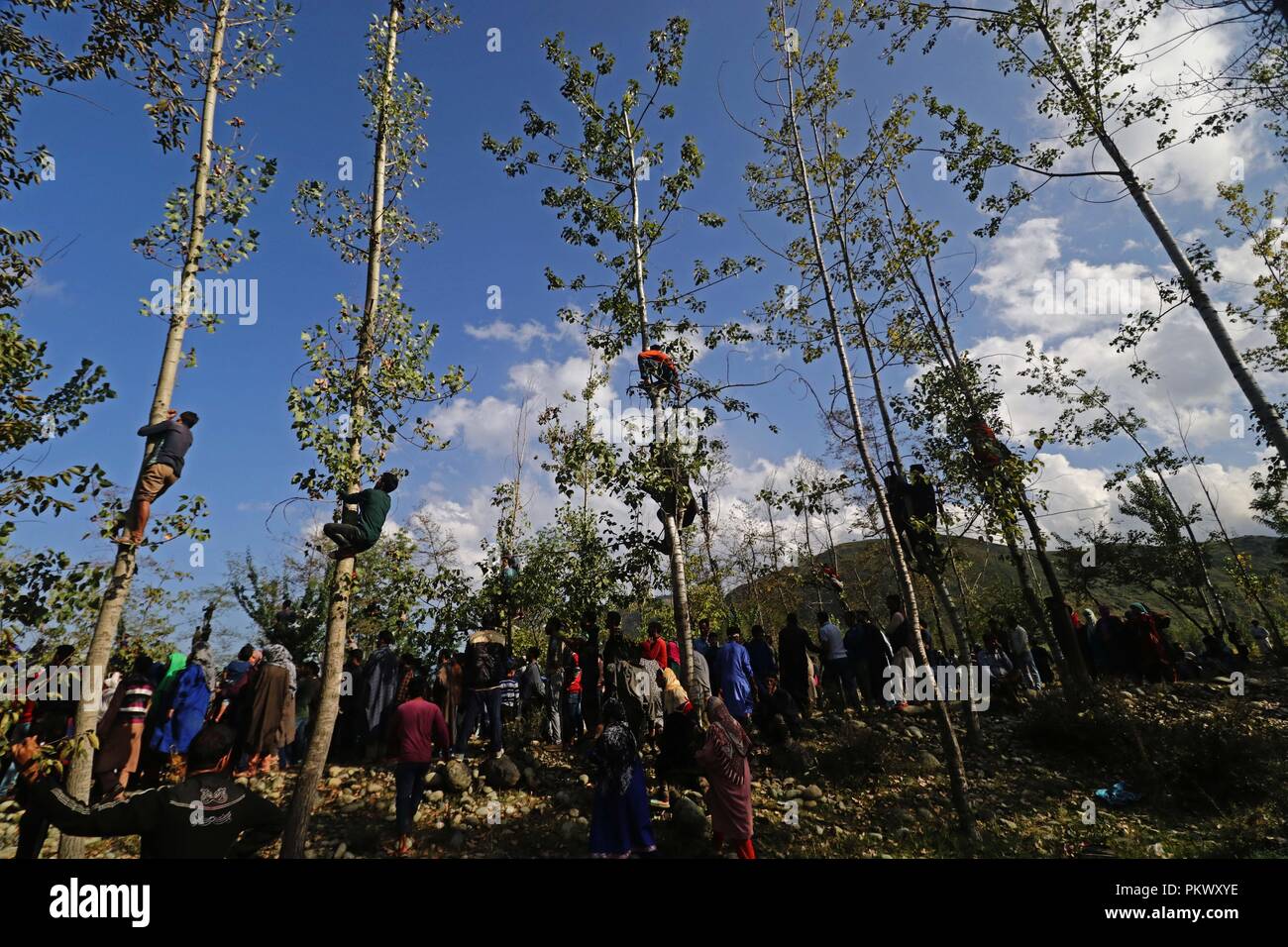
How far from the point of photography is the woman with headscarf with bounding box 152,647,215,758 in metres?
8.72

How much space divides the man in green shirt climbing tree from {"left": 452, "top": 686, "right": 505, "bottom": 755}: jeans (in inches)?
196

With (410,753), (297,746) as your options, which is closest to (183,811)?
(410,753)

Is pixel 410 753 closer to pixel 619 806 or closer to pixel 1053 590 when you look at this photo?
pixel 619 806

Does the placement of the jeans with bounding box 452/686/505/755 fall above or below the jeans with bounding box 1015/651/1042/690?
above

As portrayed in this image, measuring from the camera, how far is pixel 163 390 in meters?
6.63

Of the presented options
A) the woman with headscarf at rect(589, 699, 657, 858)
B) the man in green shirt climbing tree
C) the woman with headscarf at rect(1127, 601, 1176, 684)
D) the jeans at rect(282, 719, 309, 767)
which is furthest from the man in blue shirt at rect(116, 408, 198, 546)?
the woman with headscarf at rect(1127, 601, 1176, 684)

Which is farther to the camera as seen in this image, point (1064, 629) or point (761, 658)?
point (1064, 629)

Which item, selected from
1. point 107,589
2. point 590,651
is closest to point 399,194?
point 107,589

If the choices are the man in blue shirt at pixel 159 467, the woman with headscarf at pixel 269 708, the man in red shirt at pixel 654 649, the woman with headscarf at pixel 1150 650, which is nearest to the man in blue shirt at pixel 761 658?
the man in red shirt at pixel 654 649

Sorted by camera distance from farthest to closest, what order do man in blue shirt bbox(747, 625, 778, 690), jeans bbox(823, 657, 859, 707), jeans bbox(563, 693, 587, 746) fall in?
jeans bbox(823, 657, 859, 707) → man in blue shirt bbox(747, 625, 778, 690) → jeans bbox(563, 693, 587, 746)

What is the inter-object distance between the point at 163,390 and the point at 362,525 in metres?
2.94

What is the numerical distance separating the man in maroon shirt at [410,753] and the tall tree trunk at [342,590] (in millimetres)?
1036

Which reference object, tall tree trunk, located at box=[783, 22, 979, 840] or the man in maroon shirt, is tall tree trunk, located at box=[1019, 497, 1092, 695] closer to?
tall tree trunk, located at box=[783, 22, 979, 840]
